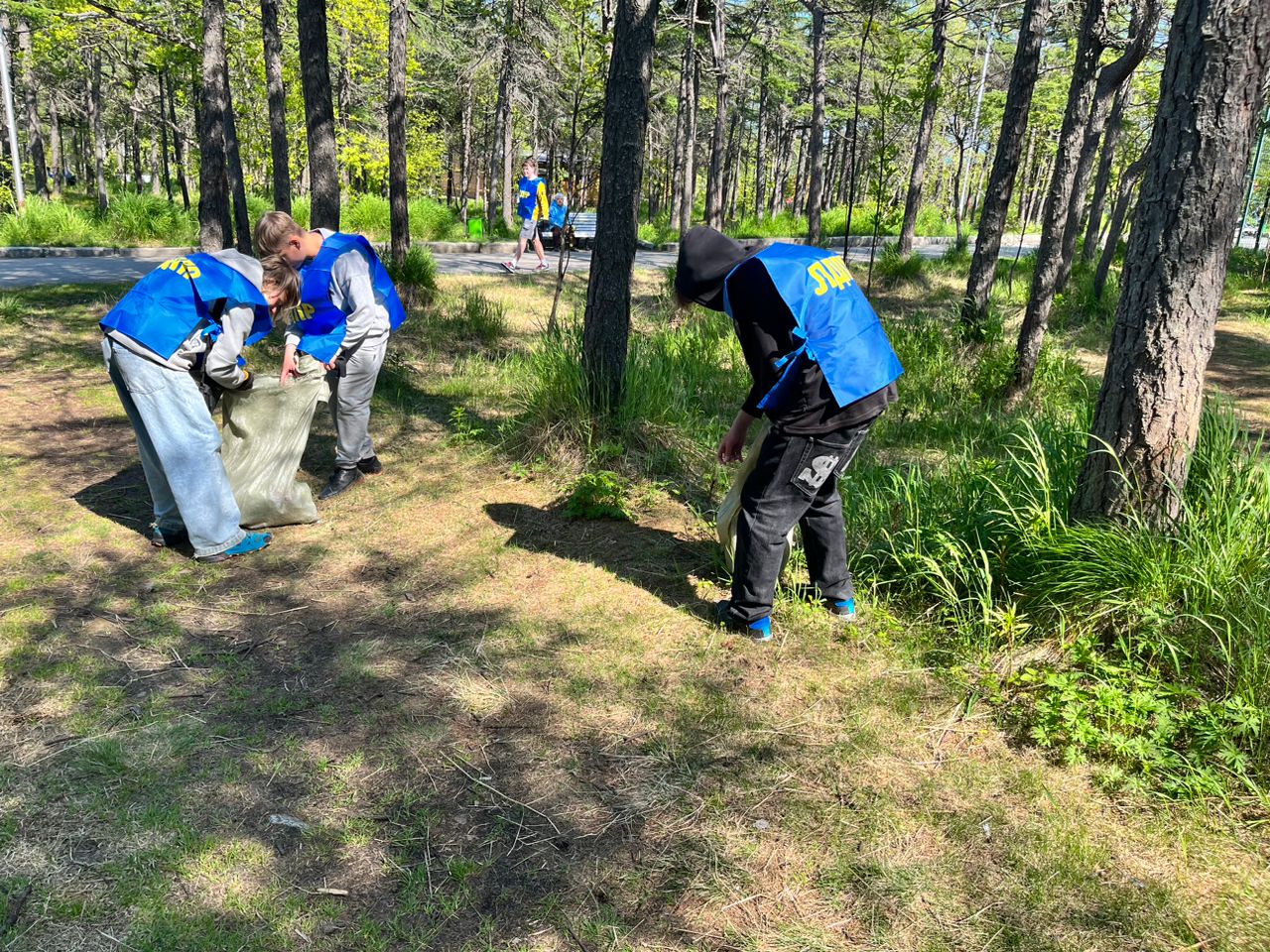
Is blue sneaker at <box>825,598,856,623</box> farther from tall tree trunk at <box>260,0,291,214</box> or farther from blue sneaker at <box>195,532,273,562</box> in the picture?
tall tree trunk at <box>260,0,291,214</box>

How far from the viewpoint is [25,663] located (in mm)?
3211

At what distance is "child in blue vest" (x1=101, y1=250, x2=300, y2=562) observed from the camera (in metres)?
3.94

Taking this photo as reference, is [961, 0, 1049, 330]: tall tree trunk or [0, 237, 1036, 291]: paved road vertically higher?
[961, 0, 1049, 330]: tall tree trunk

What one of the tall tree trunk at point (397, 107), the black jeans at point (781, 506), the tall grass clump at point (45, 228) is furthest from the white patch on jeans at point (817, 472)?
the tall grass clump at point (45, 228)

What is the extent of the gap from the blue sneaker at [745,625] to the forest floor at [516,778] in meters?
0.07

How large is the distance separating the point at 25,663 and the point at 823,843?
297cm

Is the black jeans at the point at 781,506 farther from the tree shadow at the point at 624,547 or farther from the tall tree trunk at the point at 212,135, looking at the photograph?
the tall tree trunk at the point at 212,135

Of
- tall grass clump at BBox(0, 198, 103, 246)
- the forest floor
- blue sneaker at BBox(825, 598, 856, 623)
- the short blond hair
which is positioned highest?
the short blond hair

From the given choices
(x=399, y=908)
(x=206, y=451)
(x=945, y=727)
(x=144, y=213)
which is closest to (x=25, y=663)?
(x=206, y=451)

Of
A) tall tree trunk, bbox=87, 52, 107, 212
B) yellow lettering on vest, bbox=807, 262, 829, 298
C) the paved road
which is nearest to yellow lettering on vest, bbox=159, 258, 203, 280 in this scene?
yellow lettering on vest, bbox=807, 262, 829, 298

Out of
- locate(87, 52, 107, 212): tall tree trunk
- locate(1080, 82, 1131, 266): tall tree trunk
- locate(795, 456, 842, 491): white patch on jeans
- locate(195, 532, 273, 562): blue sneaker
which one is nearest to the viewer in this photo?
locate(795, 456, 842, 491): white patch on jeans

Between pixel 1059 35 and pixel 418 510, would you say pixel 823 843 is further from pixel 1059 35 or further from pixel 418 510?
pixel 1059 35

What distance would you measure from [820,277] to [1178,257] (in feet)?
4.15

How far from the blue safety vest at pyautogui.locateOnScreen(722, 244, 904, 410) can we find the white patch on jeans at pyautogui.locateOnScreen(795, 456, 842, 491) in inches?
9.1
